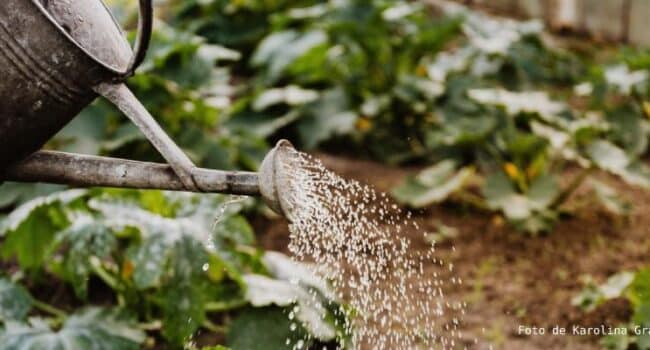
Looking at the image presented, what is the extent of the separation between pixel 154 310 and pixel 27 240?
1.35 feet

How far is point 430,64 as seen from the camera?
14.7 feet

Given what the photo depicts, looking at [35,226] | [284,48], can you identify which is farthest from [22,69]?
[284,48]

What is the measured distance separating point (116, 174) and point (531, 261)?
6.14ft

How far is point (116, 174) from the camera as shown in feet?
5.78

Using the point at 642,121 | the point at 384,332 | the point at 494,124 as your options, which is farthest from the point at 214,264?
the point at 642,121

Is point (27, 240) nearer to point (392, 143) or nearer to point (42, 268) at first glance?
point (42, 268)

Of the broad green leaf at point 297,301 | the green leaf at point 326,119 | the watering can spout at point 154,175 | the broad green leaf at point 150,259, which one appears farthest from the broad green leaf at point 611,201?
the watering can spout at point 154,175

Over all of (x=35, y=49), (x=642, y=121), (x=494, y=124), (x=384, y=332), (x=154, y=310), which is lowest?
(x=642, y=121)

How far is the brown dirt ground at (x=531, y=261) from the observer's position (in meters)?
2.80

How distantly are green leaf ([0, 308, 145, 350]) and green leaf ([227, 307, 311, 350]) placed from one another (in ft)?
0.81

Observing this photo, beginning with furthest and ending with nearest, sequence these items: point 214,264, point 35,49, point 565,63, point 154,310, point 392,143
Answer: point 565,63
point 392,143
point 154,310
point 214,264
point 35,49

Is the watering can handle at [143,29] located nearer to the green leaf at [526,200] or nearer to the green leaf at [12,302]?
the green leaf at [12,302]

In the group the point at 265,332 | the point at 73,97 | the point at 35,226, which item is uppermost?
the point at 73,97

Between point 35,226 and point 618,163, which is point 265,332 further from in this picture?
point 618,163
